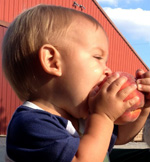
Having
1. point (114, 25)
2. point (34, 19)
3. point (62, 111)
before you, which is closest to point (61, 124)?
point (62, 111)

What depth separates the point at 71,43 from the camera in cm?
150

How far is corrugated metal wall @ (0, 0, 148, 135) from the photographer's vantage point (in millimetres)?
10539

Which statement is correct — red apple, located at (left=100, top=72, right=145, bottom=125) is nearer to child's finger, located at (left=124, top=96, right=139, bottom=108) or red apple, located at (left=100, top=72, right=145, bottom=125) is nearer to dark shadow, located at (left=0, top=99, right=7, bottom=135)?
child's finger, located at (left=124, top=96, right=139, bottom=108)

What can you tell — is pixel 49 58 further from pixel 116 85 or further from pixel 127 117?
pixel 127 117

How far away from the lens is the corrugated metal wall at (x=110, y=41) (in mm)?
10539

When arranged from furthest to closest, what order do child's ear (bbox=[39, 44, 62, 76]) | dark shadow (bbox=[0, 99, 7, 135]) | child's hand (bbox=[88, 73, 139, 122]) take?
1. dark shadow (bbox=[0, 99, 7, 135])
2. child's ear (bbox=[39, 44, 62, 76])
3. child's hand (bbox=[88, 73, 139, 122])

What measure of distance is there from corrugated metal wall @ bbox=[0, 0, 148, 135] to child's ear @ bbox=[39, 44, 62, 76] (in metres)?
9.21

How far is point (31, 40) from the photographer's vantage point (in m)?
1.51

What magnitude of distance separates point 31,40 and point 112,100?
548 millimetres

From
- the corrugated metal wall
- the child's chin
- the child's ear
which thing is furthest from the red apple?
the corrugated metal wall

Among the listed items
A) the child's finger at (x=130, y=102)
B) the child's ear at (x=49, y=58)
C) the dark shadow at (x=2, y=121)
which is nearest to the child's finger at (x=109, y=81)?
the child's finger at (x=130, y=102)

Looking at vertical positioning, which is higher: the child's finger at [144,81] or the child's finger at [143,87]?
the child's finger at [144,81]

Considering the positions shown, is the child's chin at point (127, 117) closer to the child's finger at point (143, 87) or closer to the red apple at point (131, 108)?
the red apple at point (131, 108)

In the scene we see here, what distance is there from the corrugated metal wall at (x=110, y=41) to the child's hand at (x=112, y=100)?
9383mm
